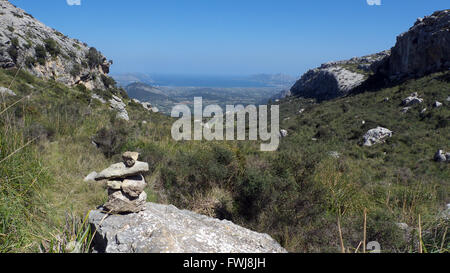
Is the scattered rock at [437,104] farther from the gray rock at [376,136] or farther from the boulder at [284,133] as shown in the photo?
the boulder at [284,133]

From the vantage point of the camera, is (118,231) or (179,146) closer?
(118,231)

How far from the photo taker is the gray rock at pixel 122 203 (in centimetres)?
285

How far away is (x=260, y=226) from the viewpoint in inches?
147

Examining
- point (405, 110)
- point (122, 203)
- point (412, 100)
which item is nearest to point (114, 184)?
point (122, 203)

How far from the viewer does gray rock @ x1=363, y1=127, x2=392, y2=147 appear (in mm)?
18219

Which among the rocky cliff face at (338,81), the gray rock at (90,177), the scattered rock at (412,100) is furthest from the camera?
the rocky cliff face at (338,81)

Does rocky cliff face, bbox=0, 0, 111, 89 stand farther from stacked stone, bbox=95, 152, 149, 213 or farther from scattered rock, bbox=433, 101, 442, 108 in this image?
scattered rock, bbox=433, 101, 442, 108

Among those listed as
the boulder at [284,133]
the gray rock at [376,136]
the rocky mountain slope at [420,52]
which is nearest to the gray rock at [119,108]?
the boulder at [284,133]

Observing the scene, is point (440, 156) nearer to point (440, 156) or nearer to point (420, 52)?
point (440, 156)

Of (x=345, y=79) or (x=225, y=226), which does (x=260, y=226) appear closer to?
(x=225, y=226)

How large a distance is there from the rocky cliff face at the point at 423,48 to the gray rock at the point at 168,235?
121 feet
